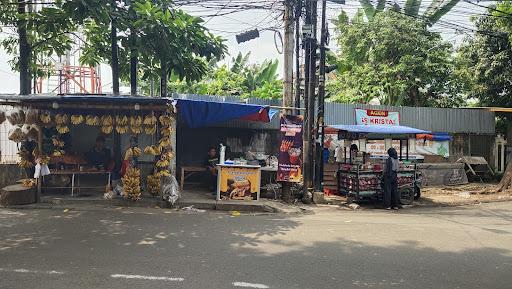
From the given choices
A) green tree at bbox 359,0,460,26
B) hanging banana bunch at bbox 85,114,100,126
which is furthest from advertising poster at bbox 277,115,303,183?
green tree at bbox 359,0,460,26

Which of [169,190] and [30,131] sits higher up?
[30,131]

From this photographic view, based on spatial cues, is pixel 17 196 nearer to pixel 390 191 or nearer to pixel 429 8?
pixel 390 191

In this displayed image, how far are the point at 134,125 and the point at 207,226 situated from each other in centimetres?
391

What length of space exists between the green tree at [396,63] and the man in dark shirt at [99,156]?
13016 millimetres

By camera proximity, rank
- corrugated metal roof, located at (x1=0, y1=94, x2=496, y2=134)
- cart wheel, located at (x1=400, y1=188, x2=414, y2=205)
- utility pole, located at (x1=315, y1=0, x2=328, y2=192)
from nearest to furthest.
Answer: utility pole, located at (x1=315, y1=0, x2=328, y2=192), cart wheel, located at (x1=400, y1=188, x2=414, y2=205), corrugated metal roof, located at (x1=0, y1=94, x2=496, y2=134)

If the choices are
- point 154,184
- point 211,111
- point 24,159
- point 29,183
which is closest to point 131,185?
point 154,184

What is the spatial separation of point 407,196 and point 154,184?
7198 millimetres

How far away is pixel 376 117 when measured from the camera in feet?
→ 54.7

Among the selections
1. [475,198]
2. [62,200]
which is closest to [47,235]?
[62,200]

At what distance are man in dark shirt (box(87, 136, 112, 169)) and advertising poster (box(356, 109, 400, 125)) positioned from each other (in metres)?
8.92

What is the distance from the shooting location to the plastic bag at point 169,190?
34.8ft

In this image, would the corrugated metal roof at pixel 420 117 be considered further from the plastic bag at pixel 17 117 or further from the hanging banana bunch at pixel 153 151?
the plastic bag at pixel 17 117

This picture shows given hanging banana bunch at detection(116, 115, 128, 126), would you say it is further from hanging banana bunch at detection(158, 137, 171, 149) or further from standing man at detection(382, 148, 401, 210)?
standing man at detection(382, 148, 401, 210)

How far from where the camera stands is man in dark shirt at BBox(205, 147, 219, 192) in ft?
41.4
